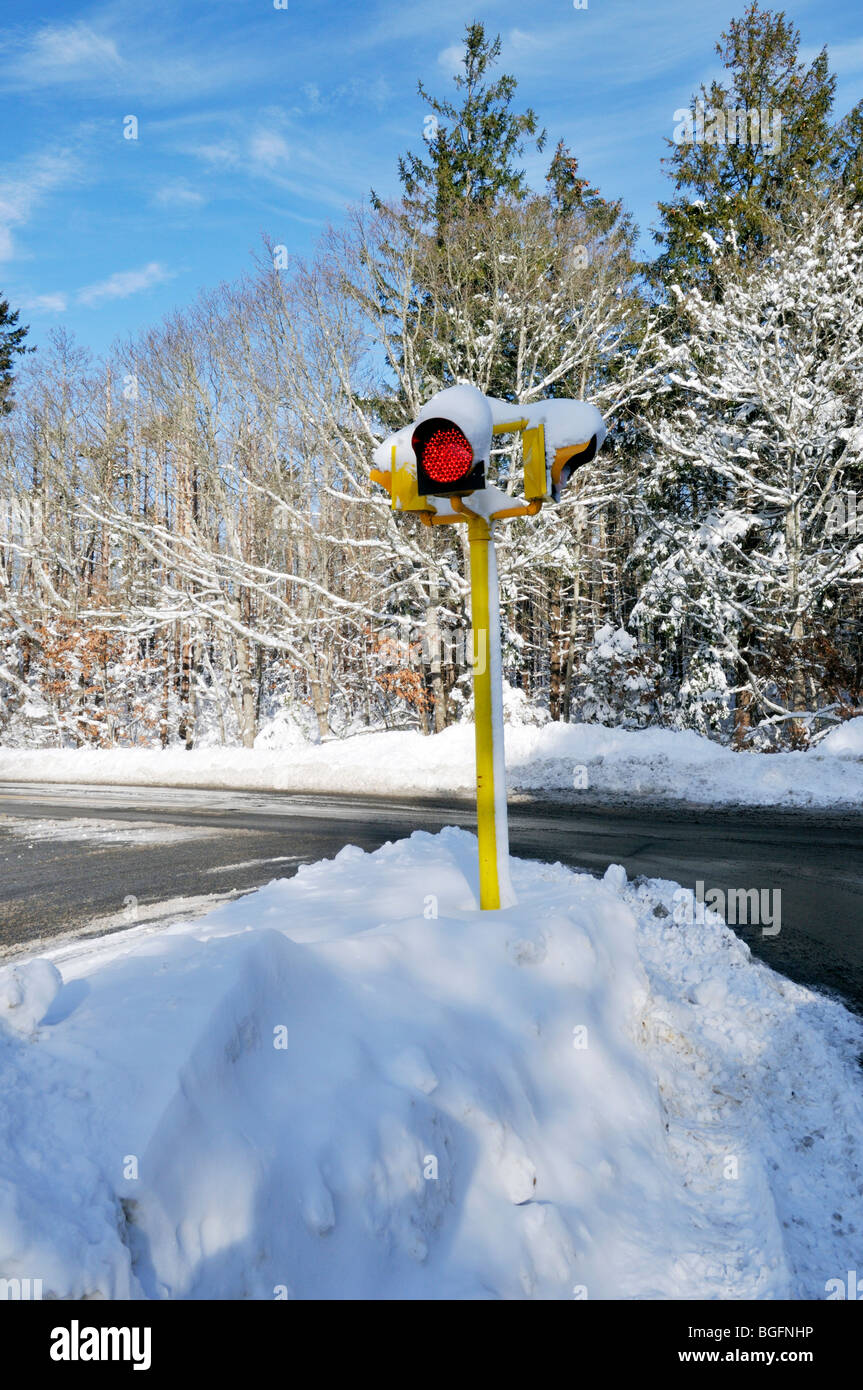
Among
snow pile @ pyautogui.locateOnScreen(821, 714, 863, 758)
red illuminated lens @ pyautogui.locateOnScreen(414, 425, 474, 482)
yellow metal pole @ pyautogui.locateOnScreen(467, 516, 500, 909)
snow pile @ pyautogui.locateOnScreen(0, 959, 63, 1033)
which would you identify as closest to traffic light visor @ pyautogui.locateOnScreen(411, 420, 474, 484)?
red illuminated lens @ pyautogui.locateOnScreen(414, 425, 474, 482)

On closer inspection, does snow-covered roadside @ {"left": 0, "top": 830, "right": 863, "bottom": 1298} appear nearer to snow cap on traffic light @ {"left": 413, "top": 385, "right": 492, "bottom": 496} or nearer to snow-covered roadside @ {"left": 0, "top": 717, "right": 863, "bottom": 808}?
snow cap on traffic light @ {"left": 413, "top": 385, "right": 492, "bottom": 496}

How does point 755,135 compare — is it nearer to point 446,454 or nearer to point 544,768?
point 544,768

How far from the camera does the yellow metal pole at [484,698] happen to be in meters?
3.92

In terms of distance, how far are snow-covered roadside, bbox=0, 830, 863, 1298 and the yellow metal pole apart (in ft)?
1.11

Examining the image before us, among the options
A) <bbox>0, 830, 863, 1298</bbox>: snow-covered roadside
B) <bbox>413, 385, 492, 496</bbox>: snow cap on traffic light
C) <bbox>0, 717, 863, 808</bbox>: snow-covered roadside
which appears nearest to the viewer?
<bbox>0, 830, 863, 1298</bbox>: snow-covered roadside

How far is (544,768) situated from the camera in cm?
1267

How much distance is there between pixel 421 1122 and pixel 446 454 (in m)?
2.56

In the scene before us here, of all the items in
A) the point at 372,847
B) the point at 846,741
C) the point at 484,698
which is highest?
the point at 484,698

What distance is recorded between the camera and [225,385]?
20156 mm

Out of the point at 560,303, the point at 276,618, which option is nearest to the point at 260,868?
the point at 560,303

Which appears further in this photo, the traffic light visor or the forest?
the forest

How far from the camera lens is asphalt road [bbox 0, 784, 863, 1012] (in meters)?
5.79

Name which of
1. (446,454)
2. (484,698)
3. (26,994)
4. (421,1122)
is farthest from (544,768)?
(26,994)
